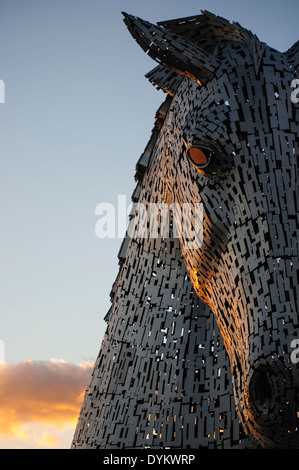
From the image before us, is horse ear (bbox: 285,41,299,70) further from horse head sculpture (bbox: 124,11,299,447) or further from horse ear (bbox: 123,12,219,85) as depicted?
horse ear (bbox: 123,12,219,85)

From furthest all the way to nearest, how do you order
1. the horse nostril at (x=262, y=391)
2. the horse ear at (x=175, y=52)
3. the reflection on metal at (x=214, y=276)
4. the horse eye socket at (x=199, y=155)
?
1. the horse ear at (x=175, y=52)
2. the horse eye socket at (x=199, y=155)
3. the reflection on metal at (x=214, y=276)
4. the horse nostril at (x=262, y=391)

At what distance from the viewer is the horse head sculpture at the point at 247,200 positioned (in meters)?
2.17

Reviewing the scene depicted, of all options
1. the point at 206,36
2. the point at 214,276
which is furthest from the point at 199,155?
the point at 206,36

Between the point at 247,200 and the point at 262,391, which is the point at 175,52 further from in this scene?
the point at 262,391

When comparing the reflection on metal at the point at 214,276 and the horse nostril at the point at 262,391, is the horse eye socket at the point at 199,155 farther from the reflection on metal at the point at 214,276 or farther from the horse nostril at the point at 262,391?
the horse nostril at the point at 262,391

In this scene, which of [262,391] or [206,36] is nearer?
[262,391]

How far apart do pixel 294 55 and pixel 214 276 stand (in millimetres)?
1578

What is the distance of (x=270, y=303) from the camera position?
235 cm

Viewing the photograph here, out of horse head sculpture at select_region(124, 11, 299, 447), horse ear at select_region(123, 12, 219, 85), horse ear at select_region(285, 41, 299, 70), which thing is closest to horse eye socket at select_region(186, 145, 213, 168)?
horse head sculpture at select_region(124, 11, 299, 447)

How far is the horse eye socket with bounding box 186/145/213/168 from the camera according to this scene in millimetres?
2764

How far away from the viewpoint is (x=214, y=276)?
9.89ft

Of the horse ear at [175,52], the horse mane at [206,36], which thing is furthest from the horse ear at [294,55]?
the horse ear at [175,52]

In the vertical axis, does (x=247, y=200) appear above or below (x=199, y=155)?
below
